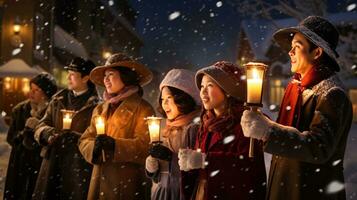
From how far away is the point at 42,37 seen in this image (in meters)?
28.9

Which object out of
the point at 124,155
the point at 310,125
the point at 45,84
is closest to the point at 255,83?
the point at 310,125

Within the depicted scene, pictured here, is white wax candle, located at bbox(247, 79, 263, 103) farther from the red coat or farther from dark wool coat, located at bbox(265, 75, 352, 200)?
the red coat

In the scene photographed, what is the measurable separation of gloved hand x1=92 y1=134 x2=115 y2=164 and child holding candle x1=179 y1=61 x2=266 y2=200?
100cm

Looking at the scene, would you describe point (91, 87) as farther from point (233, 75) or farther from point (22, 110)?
point (233, 75)

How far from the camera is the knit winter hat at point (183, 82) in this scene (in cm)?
490

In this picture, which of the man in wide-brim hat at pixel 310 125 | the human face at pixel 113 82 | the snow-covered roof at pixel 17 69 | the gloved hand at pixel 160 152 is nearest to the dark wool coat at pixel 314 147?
the man in wide-brim hat at pixel 310 125

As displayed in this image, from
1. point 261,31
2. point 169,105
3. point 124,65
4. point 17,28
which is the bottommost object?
point 169,105

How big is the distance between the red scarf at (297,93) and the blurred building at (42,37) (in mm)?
24117

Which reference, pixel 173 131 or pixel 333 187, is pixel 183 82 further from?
pixel 333 187

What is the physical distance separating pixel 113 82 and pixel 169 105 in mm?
832

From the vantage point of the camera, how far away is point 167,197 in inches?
183

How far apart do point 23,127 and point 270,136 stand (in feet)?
19.2

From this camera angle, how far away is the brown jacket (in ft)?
16.6

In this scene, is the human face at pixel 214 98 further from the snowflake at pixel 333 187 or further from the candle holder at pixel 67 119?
the candle holder at pixel 67 119
